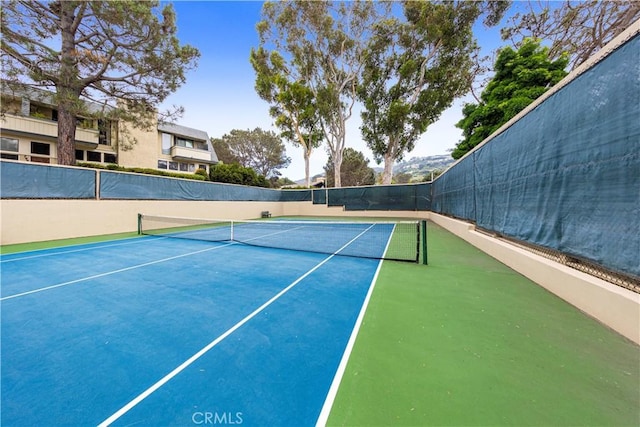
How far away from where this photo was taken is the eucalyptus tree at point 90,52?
9.36 metres

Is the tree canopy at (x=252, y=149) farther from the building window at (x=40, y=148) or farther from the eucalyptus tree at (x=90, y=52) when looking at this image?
the eucalyptus tree at (x=90, y=52)

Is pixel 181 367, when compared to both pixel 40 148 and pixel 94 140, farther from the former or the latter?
pixel 40 148

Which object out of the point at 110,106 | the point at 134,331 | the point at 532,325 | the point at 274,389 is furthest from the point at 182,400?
the point at 110,106

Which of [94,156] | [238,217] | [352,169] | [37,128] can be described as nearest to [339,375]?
[238,217]

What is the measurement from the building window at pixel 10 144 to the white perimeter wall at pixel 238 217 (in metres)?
13.0

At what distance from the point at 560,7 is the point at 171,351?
21.2m

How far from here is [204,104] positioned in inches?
561

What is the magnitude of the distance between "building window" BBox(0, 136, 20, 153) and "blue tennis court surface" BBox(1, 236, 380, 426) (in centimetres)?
1784

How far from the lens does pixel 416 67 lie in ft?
60.6

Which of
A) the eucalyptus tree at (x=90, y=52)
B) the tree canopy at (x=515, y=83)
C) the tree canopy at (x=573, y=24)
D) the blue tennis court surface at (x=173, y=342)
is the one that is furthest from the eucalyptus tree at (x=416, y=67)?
the blue tennis court surface at (x=173, y=342)

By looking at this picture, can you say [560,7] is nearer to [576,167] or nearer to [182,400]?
[576,167]

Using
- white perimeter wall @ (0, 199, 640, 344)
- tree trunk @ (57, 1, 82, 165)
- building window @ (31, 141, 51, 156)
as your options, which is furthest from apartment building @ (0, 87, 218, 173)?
white perimeter wall @ (0, 199, 640, 344)

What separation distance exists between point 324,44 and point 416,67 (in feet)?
Result: 25.6

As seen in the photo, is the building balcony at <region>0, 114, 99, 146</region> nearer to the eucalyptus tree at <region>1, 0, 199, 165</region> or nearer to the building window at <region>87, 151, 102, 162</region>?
the building window at <region>87, 151, 102, 162</region>
